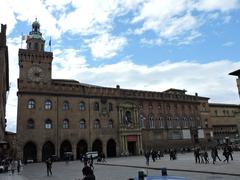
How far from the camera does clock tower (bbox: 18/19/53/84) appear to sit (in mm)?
50903

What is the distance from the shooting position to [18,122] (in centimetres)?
4519

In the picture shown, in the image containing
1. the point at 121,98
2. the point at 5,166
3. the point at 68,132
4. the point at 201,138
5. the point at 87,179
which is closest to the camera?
the point at 87,179

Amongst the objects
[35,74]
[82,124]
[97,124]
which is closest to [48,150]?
[82,124]

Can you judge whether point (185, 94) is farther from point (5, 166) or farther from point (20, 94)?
point (5, 166)

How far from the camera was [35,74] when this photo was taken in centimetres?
5162

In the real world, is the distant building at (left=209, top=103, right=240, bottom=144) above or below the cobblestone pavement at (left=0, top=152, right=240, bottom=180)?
above

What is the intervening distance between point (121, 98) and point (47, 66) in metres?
16.2

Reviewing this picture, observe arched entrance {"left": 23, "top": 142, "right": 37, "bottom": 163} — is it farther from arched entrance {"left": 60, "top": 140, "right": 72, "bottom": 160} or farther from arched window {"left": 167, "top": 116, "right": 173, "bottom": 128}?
arched window {"left": 167, "top": 116, "right": 173, "bottom": 128}

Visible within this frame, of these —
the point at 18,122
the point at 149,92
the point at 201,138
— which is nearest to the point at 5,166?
the point at 18,122

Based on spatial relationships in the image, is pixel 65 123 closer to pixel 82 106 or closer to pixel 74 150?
pixel 82 106

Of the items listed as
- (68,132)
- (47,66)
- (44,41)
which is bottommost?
(68,132)

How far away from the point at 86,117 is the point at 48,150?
9.04 meters

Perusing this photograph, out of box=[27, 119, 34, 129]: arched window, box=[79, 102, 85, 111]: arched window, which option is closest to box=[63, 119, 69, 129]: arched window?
box=[79, 102, 85, 111]: arched window

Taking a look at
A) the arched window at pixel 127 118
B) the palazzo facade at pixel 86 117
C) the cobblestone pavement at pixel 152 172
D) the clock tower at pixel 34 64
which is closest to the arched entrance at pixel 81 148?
the palazzo facade at pixel 86 117
